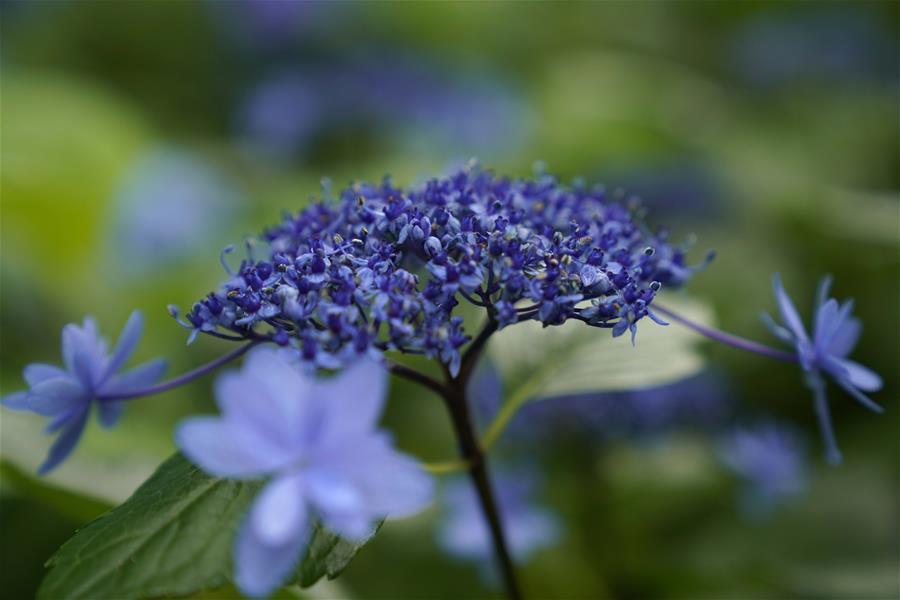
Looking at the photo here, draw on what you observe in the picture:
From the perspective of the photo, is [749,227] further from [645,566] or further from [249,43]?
[249,43]

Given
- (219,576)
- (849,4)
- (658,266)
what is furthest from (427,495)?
(849,4)

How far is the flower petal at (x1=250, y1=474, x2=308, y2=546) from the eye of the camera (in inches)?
24.1

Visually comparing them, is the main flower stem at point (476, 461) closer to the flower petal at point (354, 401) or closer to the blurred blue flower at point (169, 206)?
the flower petal at point (354, 401)

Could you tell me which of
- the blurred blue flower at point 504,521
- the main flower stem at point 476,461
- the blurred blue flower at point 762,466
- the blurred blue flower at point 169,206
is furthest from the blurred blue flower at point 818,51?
the main flower stem at point 476,461

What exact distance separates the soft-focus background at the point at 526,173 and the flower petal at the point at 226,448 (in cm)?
55

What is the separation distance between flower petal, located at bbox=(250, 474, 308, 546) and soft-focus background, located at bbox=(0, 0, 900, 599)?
56cm

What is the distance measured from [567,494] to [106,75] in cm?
250

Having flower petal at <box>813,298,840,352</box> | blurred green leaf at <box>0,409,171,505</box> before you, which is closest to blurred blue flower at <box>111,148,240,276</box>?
blurred green leaf at <box>0,409,171,505</box>

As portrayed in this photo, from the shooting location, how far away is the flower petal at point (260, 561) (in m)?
0.65

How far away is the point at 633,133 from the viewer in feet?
8.49

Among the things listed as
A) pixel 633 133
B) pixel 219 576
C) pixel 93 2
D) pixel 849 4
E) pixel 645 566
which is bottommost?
pixel 645 566

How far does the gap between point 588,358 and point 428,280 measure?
46cm

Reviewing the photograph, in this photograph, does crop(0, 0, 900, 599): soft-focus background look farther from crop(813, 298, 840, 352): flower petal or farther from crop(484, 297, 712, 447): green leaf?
crop(813, 298, 840, 352): flower petal

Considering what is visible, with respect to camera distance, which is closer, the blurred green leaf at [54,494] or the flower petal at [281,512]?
the flower petal at [281,512]
